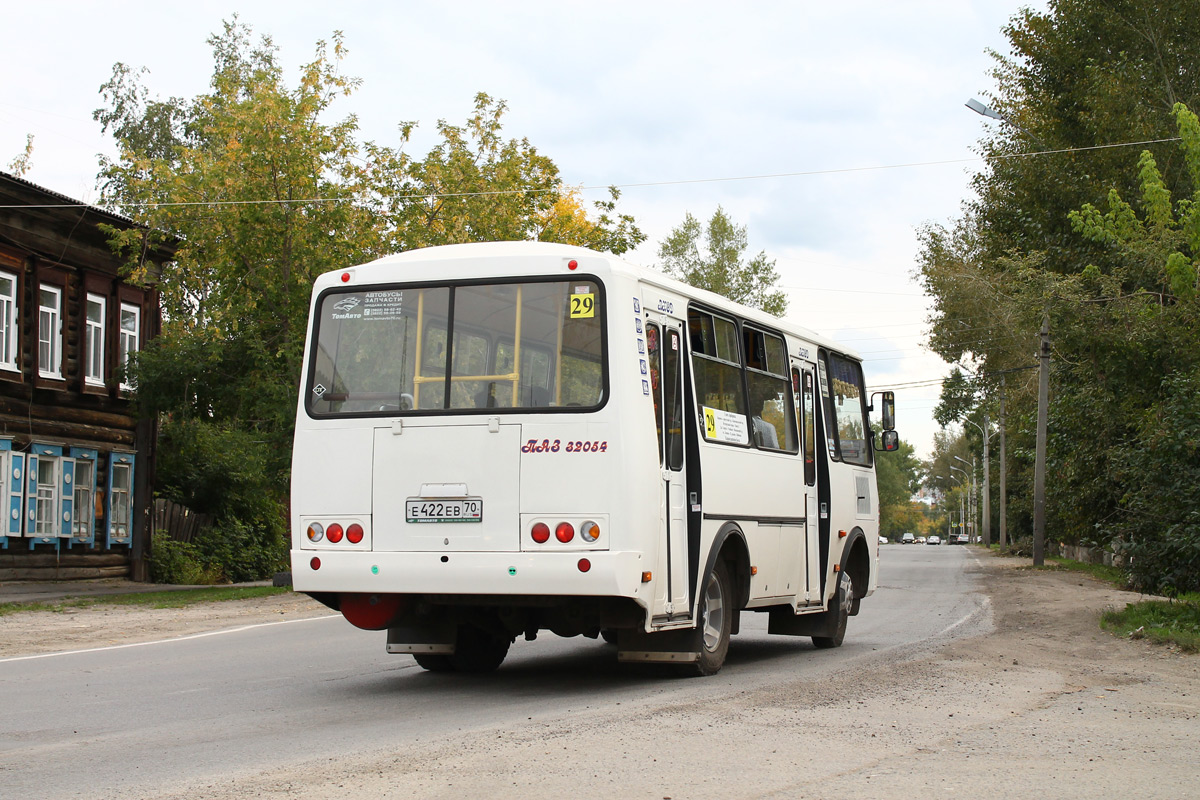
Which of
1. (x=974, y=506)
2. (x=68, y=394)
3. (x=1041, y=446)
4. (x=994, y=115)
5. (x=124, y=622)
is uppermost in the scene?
(x=994, y=115)

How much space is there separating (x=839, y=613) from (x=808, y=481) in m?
1.83

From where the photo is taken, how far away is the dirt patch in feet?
51.8

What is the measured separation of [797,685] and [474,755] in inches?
149

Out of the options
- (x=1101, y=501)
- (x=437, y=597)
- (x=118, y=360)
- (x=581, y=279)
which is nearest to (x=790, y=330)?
(x=581, y=279)

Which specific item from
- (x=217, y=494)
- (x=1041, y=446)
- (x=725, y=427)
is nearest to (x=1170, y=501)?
(x=725, y=427)

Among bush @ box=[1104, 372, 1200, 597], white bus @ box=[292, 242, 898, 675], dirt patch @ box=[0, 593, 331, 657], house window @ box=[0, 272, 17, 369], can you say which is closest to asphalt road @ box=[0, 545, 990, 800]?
white bus @ box=[292, 242, 898, 675]

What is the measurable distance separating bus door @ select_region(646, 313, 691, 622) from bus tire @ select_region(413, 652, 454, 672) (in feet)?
7.67

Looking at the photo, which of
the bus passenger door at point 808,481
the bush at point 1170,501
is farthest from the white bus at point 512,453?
the bush at point 1170,501

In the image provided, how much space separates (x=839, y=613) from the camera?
14.2 m

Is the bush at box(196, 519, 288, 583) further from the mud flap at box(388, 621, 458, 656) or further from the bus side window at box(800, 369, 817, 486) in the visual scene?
the mud flap at box(388, 621, 458, 656)

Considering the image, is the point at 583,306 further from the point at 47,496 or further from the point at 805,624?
the point at 47,496

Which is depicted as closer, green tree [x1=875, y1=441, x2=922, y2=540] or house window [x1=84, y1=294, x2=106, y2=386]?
house window [x1=84, y1=294, x2=106, y2=386]

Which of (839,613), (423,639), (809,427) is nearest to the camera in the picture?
(423,639)

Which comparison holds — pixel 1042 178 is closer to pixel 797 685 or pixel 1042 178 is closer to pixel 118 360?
pixel 118 360
